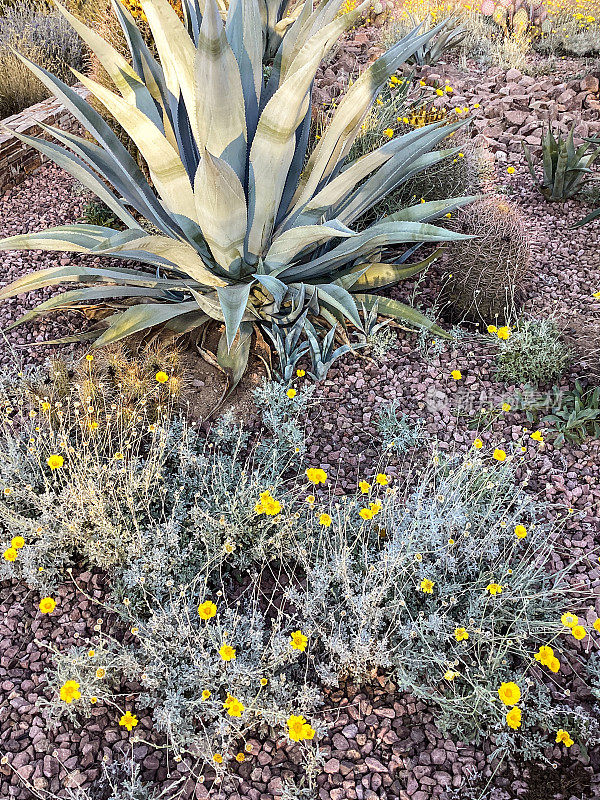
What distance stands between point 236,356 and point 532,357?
1339 millimetres

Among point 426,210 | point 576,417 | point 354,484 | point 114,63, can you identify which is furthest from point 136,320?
point 576,417

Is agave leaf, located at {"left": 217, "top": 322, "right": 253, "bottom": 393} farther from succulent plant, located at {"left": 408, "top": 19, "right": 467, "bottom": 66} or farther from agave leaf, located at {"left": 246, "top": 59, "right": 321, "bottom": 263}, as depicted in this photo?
succulent plant, located at {"left": 408, "top": 19, "right": 467, "bottom": 66}

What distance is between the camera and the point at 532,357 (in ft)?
9.43

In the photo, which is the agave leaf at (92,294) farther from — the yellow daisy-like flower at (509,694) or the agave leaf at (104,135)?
the yellow daisy-like flower at (509,694)

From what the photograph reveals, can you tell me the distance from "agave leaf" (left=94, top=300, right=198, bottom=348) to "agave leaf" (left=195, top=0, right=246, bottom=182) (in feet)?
2.13

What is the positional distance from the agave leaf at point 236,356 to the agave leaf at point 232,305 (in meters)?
0.29

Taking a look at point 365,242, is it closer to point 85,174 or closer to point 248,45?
point 248,45

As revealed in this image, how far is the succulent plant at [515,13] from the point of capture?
6422 millimetres

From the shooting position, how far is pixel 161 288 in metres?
2.92

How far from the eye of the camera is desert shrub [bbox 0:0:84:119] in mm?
4891

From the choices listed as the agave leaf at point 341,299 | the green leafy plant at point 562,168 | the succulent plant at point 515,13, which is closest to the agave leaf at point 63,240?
the agave leaf at point 341,299

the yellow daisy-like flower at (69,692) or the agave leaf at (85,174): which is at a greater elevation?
the agave leaf at (85,174)

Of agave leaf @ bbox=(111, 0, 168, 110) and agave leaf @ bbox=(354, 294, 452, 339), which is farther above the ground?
agave leaf @ bbox=(111, 0, 168, 110)

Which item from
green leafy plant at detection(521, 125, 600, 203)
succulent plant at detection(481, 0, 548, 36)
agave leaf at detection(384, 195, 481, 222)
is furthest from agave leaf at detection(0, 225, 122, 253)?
succulent plant at detection(481, 0, 548, 36)
